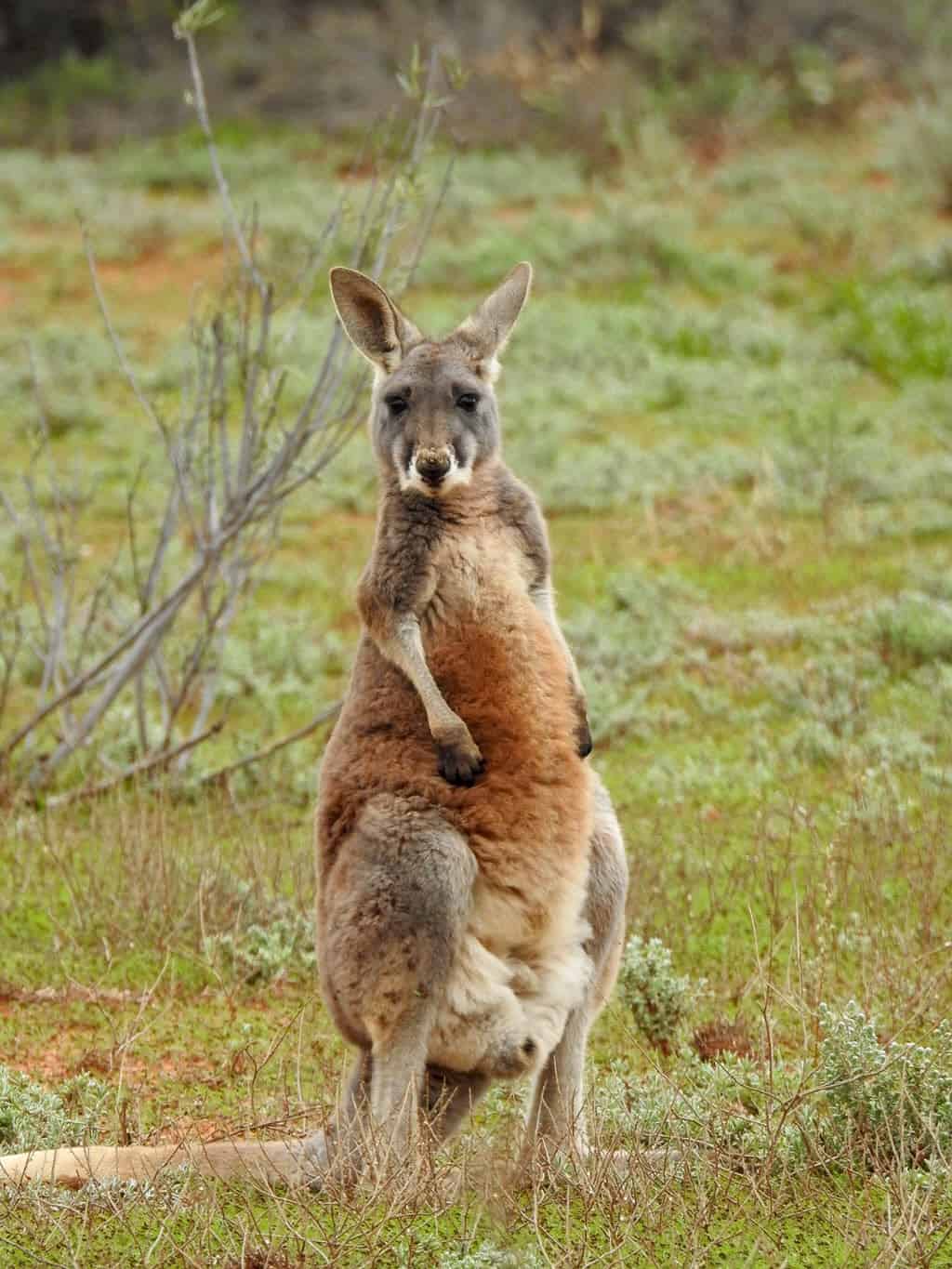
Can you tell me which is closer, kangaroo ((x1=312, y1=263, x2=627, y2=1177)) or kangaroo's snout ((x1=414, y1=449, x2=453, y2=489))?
kangaroo ((x1=312, y1=263, x2=627, y2=1177))

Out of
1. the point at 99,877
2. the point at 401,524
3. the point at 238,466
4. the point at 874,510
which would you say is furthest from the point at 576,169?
the point at 401,524

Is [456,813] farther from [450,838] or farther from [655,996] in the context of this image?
[655,996]

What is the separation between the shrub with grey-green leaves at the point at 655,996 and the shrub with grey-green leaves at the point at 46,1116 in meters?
1.46

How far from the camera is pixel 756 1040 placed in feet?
15.7

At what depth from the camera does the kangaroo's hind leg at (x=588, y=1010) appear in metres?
3.89

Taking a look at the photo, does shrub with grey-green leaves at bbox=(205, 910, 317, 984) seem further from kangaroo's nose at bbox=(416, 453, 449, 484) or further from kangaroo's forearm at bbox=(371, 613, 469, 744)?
kangaroo's nose at bbox=(416, 453, 449, 484)

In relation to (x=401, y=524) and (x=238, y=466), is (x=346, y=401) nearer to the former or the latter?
(x=238, y=466)

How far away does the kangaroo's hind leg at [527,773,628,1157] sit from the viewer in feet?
12.8

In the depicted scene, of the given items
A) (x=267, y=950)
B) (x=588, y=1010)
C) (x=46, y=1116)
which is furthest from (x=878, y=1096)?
(x=267, y=950)

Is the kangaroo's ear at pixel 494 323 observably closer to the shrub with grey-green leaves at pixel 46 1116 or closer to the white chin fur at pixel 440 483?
the white chin fur at pixel 440 483

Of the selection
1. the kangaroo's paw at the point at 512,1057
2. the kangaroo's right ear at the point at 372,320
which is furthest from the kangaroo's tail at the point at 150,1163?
the kangaroo's right ear at the point at 372,320

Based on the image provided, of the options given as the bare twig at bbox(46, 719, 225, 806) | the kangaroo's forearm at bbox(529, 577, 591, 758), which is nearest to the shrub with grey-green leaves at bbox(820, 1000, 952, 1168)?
the kangaroo's forearm at bbox(529, 577, 591, 758)

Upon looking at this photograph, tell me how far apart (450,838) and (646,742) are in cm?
408

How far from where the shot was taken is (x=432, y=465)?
3.96 m
